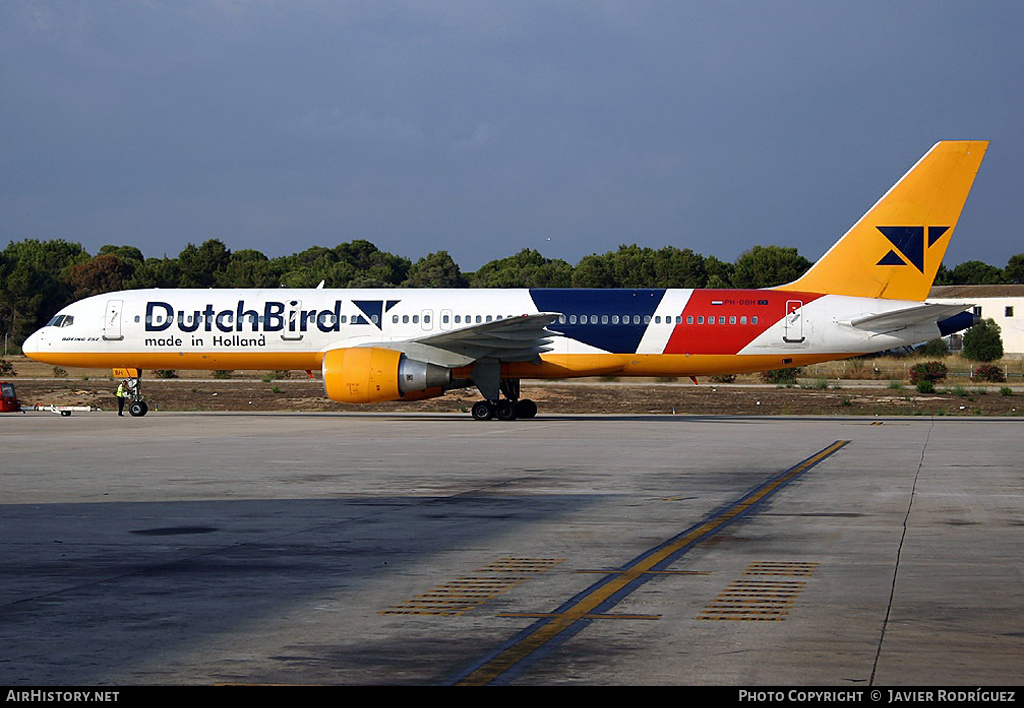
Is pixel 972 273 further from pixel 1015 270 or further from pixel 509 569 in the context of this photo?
pixel 509 569

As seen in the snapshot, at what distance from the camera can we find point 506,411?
35.7 m

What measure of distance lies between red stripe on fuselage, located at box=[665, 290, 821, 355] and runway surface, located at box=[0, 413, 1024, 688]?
41.2 feet

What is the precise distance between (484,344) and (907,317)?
37.5 feet

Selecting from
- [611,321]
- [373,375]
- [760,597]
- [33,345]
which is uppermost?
[611,321]

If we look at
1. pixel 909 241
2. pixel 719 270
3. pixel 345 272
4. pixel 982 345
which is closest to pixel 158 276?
pixel 345 272

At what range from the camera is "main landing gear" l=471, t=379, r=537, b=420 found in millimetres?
35656

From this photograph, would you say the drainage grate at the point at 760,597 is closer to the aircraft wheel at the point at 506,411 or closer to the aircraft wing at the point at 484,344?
the aircraft wing at the point at 484,344

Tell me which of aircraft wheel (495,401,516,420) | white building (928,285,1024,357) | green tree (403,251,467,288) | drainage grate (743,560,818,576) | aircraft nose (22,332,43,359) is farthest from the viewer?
green tree (403,251,467,288)

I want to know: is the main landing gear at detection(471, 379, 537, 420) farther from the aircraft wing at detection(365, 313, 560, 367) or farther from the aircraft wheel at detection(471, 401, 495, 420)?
the aircraft wing at detection(365, 313, 560, 367)

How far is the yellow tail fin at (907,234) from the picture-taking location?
34.5 metres

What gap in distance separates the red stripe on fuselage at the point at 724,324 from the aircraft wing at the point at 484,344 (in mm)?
3915

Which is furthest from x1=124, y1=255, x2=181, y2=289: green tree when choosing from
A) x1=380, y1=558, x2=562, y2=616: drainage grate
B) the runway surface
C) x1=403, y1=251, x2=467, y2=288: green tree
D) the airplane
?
x1=380, y1=558, x2=562, y2=616: drainage grate

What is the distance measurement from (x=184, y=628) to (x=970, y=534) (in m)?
8.29
